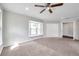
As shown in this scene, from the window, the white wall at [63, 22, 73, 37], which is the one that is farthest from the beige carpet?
the white wall at [63, 22, 73, 37]

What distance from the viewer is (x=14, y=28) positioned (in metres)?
5.89

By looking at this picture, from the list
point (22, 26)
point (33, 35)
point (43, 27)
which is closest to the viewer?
point (22, 26)

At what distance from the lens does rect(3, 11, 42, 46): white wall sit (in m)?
5.41

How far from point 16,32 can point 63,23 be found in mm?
6421

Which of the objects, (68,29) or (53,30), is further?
(53,30)

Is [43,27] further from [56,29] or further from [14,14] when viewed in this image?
[14,14]

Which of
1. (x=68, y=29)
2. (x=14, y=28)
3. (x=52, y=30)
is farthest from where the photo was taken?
(x=52, y=30)

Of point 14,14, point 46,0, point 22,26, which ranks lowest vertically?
point 22,26

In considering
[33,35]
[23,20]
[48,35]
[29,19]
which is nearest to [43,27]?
[48,35]

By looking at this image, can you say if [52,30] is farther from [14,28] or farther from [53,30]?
[14,28]

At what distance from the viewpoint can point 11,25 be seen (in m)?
5.70

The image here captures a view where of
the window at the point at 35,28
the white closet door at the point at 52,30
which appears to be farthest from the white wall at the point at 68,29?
the window at the point at 35,28

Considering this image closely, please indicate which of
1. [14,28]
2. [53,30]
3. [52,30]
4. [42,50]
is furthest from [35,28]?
[42,50]

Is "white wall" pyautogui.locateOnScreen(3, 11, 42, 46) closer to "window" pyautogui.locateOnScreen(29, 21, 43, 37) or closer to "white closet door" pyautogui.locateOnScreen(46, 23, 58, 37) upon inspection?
"window" pyautogui.locateOnScreen(29, 21, 43, 37)
